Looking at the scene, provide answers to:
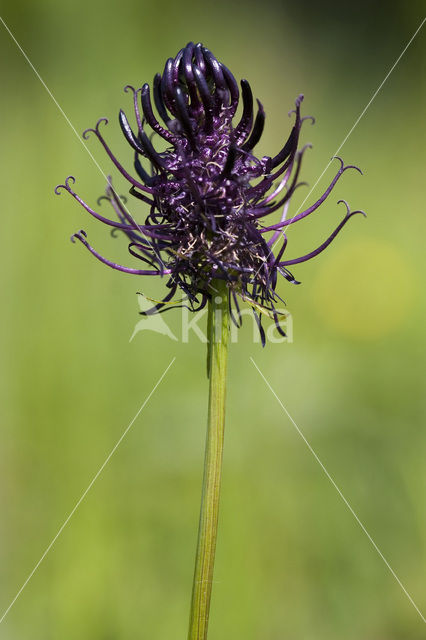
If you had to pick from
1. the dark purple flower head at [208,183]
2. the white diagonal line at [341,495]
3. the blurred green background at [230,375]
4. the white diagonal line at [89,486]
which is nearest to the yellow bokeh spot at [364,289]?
the blurred green background at [230,375]

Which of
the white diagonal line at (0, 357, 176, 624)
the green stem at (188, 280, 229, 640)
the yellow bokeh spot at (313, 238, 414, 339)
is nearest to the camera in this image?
the green stem at (188, 280, 229, 640)

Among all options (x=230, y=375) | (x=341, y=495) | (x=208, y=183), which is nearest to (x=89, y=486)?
(x=230, y=375)

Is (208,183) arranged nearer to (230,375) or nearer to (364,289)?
(230,375)

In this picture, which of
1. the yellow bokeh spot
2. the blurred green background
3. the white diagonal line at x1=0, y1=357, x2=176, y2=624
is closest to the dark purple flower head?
the blurred green background

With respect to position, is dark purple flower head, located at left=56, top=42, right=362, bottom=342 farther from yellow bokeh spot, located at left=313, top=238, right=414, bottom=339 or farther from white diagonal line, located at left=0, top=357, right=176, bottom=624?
yellow bokeh spot, located at left=313, top=238, right=414, bottom=339

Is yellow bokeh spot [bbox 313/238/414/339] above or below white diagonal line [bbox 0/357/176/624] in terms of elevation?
above

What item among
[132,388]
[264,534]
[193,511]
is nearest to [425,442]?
[264,534]

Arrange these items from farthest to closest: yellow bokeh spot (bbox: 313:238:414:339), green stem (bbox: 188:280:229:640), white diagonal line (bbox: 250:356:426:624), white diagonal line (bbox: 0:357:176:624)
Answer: yellow bokeh spot (bbox: 313:238:414:339) < white diagonal line (bbox: 0:357:176:624) < white diagonal line (bbox: 250:356:426:624) < green stem (bbox: 188:280:229:640)

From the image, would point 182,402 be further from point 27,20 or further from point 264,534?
point 27,20

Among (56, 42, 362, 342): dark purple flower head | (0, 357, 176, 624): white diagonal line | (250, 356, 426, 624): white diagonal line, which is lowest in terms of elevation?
(0, 357, 176, 624): white diagonal line
